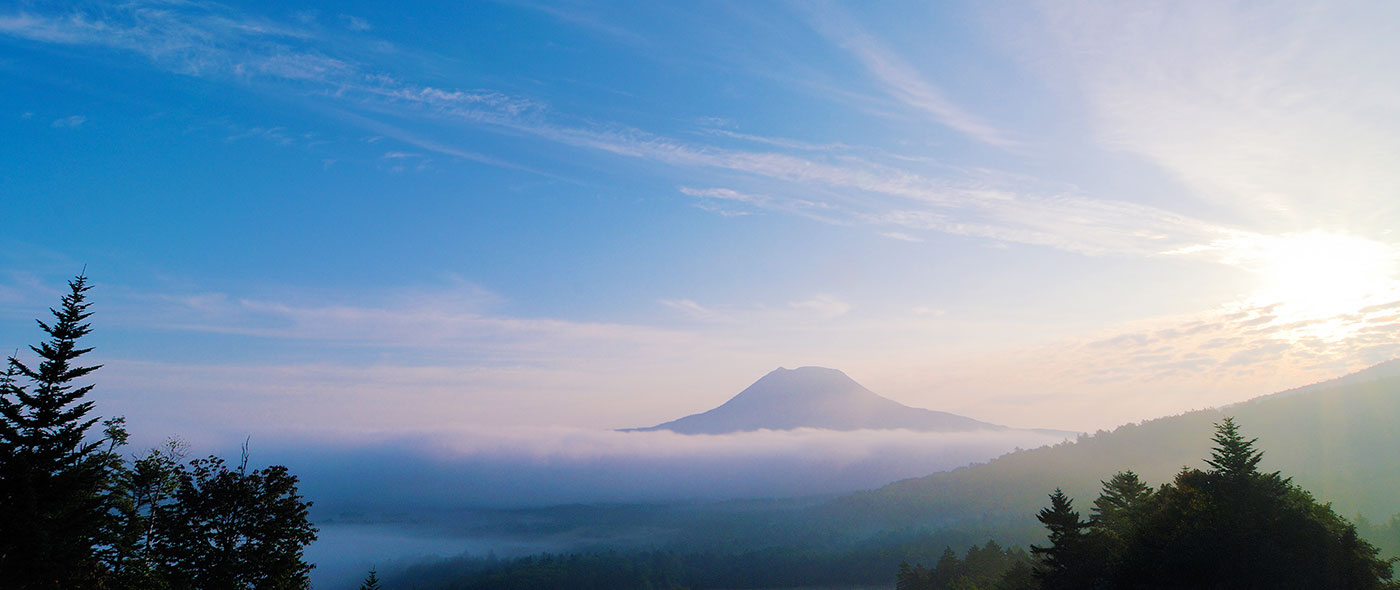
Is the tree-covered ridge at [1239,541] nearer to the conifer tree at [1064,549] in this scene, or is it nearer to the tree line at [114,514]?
the conifer tree at [1064,549]

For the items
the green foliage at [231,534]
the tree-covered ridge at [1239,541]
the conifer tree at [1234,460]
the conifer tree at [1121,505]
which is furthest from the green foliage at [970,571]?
the green foliage at [231,534]

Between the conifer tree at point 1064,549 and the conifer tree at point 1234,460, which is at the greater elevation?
the conifer tree at point 1234,460

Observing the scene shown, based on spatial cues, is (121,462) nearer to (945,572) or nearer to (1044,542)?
(945,572)

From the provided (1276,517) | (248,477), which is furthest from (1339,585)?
(248,477)

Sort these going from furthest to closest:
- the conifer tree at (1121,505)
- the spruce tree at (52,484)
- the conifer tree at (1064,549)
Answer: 1. the conifer tree at (1121,505)
2. the conifer tree at (1064,549)
3. the spruce tree at (52,484)

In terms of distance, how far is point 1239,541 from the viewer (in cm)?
3938

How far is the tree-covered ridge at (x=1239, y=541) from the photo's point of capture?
37.8m

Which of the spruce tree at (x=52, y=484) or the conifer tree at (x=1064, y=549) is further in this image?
the conifer tree at (x=1064, y=549)

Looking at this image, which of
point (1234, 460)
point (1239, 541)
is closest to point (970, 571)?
point (1234, 460)

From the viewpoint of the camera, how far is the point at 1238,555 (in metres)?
38.9

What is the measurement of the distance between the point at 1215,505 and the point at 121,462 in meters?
71.1

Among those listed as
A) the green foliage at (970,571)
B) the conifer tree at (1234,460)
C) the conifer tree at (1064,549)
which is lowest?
the green foliage at (970,571)

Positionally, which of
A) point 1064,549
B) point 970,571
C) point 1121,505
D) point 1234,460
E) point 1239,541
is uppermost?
point 1234,460

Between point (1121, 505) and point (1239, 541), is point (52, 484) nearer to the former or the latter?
point (1239, 541)
